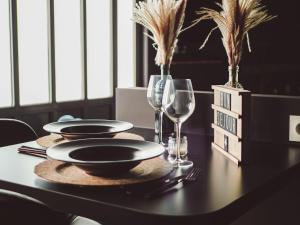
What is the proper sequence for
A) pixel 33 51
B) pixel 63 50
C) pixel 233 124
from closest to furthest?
pixel 233 124
pixel 33 51
pixel 63 50

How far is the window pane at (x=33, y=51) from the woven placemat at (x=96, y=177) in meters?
2.80

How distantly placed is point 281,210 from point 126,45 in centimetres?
373

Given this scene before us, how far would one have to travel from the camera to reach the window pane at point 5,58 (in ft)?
11.9

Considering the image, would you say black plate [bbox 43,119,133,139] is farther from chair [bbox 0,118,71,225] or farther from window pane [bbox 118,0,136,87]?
window pane [bbox 118,0,136,87]

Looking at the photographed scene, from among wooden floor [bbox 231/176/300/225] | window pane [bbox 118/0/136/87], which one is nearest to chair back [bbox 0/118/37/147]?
wooden floor [bbox 231/176/300/225]

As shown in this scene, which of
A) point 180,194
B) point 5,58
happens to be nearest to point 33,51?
point 5,58

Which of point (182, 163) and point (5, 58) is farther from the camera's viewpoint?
point (5, 58)

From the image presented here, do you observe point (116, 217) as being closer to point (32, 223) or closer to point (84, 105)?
point (32, 223)

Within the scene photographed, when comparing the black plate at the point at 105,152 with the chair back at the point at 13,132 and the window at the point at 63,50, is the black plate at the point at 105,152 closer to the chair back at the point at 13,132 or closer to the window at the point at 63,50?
the chair back at the point at 13,132

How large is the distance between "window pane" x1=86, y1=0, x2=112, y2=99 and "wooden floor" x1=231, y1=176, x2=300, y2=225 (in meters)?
3.10

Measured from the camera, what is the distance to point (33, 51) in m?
3.93

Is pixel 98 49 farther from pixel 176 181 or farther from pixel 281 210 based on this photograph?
pixel 176 181

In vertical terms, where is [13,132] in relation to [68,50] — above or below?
below

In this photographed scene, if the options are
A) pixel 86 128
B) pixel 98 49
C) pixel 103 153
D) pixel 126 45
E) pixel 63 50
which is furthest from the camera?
pixel 126 45
